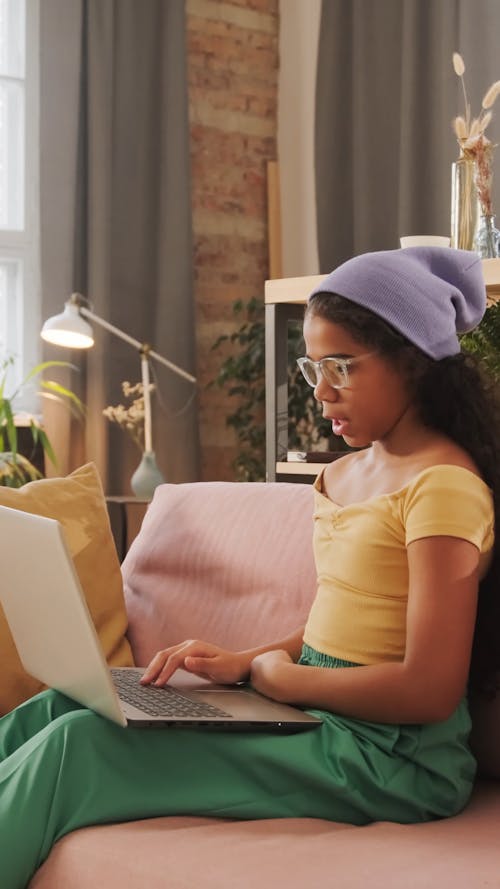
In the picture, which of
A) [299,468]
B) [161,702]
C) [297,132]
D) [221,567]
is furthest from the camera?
[297,132]

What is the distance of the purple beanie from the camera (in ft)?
5.16

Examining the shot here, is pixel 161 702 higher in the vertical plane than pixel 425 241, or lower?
lower

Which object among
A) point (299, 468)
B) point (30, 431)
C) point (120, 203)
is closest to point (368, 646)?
point (299, 468)

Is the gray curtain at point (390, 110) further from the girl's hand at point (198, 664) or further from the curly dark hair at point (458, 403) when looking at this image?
the girl's hand at point (198, 664)

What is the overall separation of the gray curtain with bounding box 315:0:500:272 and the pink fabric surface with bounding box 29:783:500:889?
2940mm

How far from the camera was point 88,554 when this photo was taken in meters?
2.15

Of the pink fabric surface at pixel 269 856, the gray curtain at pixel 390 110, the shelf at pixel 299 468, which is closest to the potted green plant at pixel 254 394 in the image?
the gray curtain at pixel 390 110

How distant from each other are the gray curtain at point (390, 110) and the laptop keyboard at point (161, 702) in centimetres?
279

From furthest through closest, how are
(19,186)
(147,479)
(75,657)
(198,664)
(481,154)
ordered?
(19,186) < (147,479) < (481,154) < (198,664) < (75,657)

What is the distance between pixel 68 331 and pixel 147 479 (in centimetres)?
54

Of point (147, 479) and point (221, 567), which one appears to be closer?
point (221, 567)

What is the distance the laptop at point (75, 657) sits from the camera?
1368 mm

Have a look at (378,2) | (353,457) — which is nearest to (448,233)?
(378,2)

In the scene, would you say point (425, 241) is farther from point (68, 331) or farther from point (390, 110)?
point (390, 110)
